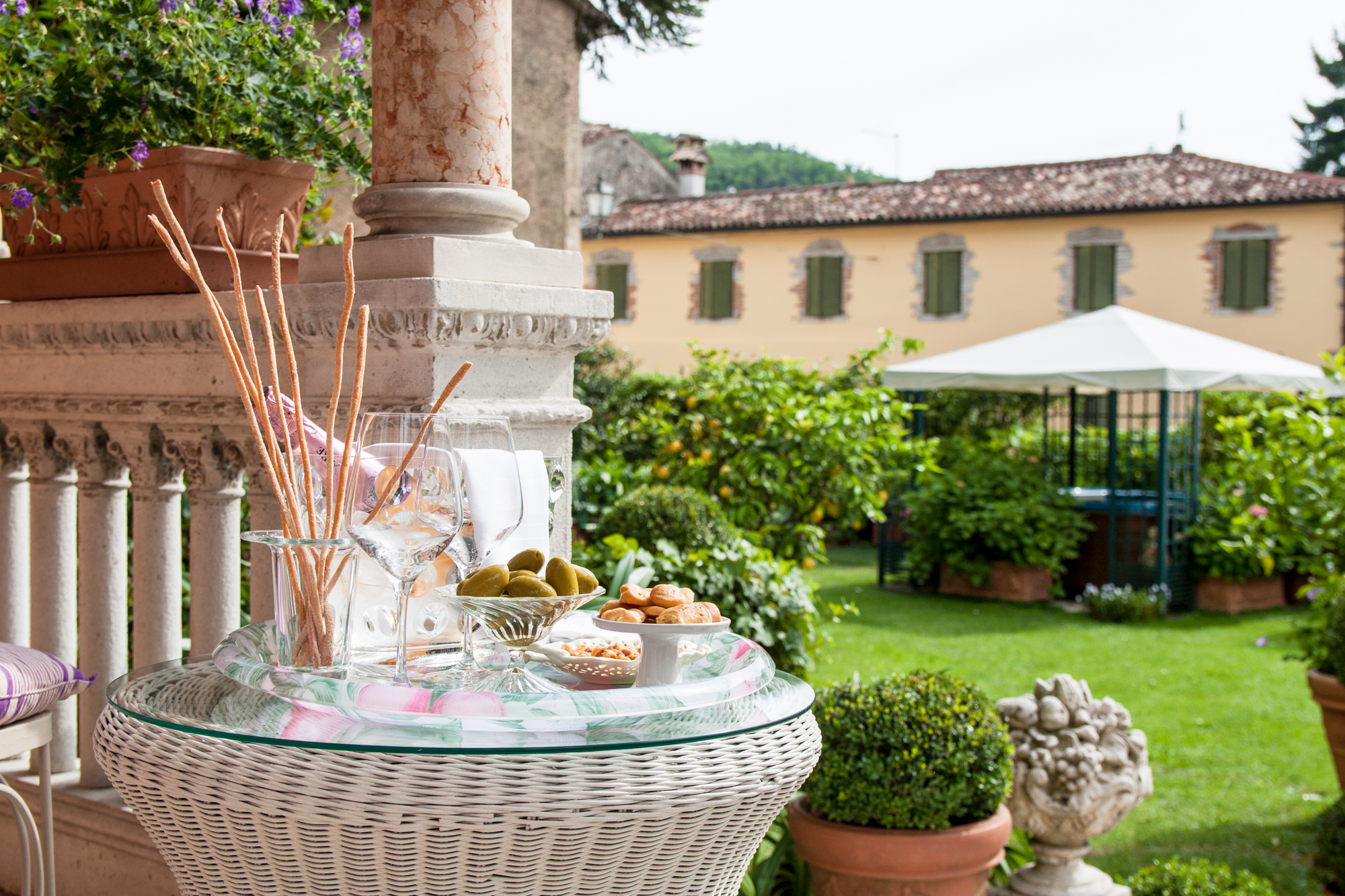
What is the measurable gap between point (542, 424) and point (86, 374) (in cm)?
107

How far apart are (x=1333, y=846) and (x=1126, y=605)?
5610mm

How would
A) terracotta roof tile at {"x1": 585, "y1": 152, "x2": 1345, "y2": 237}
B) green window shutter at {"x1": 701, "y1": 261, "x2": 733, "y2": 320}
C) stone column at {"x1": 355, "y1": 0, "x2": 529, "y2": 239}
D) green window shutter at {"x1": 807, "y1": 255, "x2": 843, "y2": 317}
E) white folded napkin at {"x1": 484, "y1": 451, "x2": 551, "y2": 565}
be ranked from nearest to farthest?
white folded napkin at {"x1": 484, "y1": 451, "x2": 551, "y2": 565} < stone column at {"x1": 355, "y1": 0, "x2": 529, "y2": 239} < terracotta roof tile at {"x1": 585, "y1": 152, "x2": 1345, "y2": 237} < green window shutter at {"x1": 807, "y1": 255, "x2": 843, "y2": 317} < green window shutter at {"x1": 701, "y1": 261, "x2": 733, "y2": 320}

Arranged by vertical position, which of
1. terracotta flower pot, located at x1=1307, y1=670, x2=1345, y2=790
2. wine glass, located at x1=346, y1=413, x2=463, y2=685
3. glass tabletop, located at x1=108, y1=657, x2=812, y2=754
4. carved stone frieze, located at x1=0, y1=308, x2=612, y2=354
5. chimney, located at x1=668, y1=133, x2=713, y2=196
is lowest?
terracotta flower pot, located at x1=1307, y1=670, x2=1345, y2=790

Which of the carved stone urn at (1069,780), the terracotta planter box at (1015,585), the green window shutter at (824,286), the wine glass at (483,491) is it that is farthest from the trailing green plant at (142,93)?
the green window shutter at (824,286)

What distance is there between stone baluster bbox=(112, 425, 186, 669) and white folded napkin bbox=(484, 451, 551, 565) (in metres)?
1.02

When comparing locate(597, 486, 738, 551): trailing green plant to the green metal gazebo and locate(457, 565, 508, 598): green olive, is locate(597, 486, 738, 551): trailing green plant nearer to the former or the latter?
locate(457, 565, 508, 598): green olive

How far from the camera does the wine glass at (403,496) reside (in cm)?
134

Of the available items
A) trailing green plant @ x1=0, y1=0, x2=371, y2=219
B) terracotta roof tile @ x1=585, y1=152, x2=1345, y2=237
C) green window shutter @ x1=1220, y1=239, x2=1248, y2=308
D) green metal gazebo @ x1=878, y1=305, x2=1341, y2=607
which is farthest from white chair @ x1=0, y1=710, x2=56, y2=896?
green window shutter @ x1=1220, y1=239, x2=1248, y2=308

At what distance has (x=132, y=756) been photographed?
1.23 m

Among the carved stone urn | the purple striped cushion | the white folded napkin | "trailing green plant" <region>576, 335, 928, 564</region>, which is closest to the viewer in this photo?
the white folded napkin

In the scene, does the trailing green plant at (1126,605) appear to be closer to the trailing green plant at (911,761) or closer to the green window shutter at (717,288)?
the trailing green plant at (911,761)

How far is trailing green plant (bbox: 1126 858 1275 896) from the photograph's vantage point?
297 centimetres

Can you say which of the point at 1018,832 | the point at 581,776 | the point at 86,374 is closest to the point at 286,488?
the point at 581,776

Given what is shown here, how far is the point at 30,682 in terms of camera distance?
1.86 m
